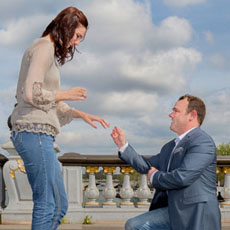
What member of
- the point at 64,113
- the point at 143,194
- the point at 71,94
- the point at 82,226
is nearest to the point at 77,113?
the point at 64,113

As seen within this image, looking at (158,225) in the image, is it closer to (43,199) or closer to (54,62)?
(43,199)

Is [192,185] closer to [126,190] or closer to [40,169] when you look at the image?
[40,169]

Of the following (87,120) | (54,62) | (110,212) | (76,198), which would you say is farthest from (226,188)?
(54,62)

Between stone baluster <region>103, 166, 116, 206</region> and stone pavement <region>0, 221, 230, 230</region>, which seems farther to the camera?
stone baluster <region>103, 166, 116, 206</region>

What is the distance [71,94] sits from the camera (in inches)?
113

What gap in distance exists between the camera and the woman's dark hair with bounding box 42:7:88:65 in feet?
9.52

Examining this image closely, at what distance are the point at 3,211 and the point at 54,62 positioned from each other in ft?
12.6

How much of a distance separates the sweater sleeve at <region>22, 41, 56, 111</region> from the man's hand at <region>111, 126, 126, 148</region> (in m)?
0.80

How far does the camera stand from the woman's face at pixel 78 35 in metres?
2.94

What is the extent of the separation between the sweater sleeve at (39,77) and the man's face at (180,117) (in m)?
1.00

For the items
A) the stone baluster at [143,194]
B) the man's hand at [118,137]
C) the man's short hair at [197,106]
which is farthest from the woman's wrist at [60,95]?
the stone baluster at [143,194]

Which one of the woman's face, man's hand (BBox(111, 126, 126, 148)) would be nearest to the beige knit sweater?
the woman's face

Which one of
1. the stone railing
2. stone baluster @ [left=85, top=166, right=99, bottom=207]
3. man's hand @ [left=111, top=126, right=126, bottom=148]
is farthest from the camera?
stone baluster @ [left=85, top=166, right=99, bottom=207]

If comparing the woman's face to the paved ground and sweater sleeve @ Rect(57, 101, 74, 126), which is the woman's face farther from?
the paved ground
